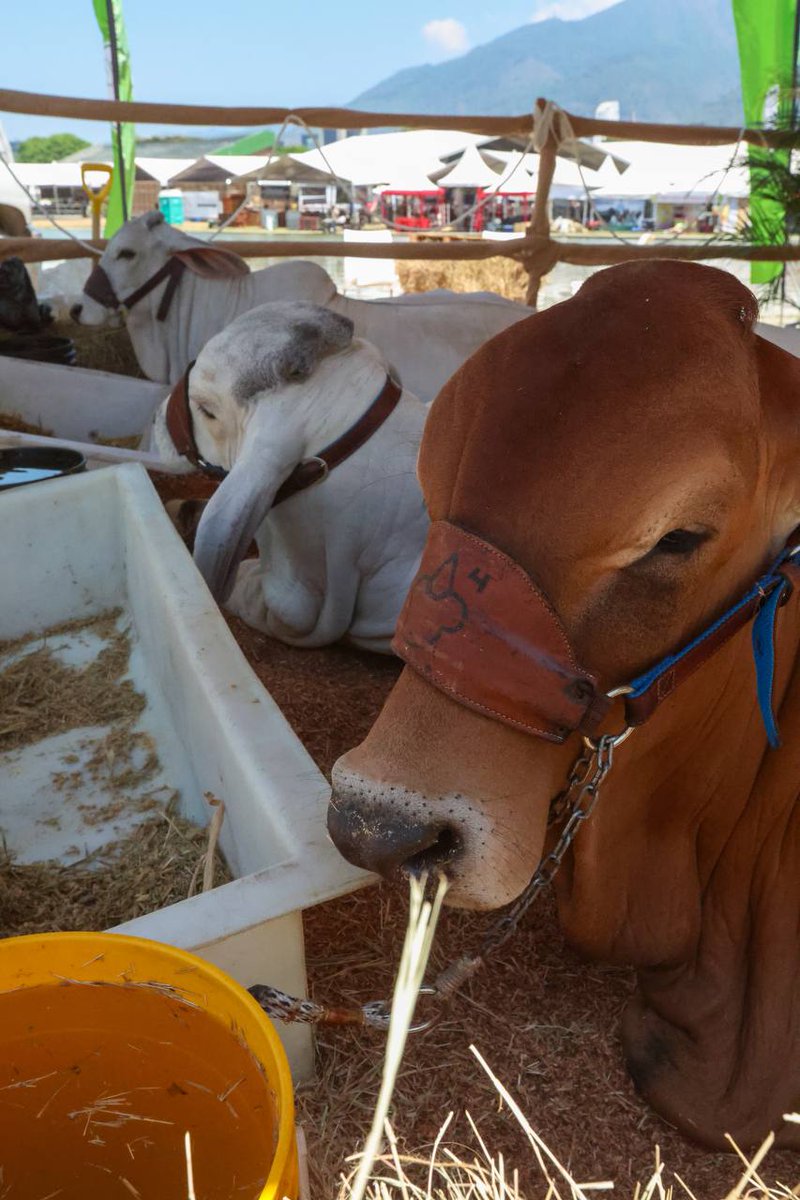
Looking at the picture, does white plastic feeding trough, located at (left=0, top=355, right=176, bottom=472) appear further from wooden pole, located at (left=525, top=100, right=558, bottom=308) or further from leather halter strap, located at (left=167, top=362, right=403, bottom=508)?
wooden pole, located at (left=525, top=100, right=558, bottom=308)

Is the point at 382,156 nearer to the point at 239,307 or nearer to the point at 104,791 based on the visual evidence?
the point at 239,307

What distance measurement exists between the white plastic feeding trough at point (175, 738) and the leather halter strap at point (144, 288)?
2.47 meters

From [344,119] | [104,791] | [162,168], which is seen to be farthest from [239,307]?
[162,168]

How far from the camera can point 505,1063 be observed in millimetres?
1797

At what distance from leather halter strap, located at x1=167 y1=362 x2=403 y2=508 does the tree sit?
2902 inches

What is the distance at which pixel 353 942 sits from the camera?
1970 millimetres

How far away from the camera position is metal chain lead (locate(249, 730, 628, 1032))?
135cm

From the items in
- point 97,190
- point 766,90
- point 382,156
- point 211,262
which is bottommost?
point 211,262

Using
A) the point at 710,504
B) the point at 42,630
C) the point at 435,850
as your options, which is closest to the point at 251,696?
the point at 435,850

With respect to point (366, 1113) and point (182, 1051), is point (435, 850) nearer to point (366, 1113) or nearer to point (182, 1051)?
point (182, 1051)

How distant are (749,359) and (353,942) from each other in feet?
4.02

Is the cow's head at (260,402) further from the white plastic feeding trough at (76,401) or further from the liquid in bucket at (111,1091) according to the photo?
the white plastic feeding trough at (76,401)

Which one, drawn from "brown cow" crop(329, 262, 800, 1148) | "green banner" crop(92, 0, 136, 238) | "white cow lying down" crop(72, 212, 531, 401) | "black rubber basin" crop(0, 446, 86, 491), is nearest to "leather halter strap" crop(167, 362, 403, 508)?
"black rubber basin" crop(0, 446, 86, 491)

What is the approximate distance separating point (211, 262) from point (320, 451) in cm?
277
